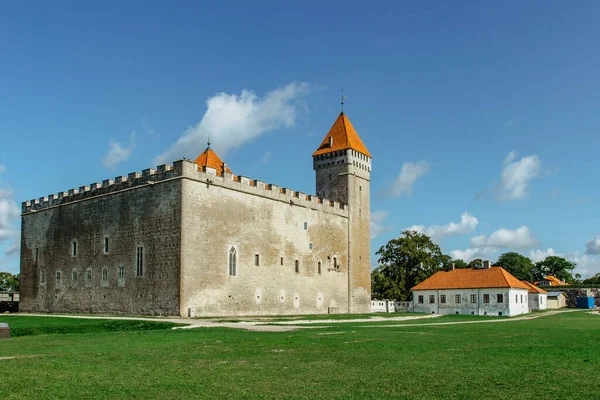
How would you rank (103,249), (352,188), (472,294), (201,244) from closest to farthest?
1. (201,244)
2. (103,249)
3. (352,188)
4. (472,294)

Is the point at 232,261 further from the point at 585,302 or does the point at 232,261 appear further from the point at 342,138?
the point at 585,302

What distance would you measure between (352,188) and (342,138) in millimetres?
4936

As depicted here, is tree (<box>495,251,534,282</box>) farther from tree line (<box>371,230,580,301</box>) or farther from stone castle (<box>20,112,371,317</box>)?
stone castle (<box>20,112,371,317</box>)

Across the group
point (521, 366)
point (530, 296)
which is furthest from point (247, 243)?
point (530, 296)

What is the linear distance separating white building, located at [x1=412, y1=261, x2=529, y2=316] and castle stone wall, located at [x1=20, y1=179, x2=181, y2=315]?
2999cm

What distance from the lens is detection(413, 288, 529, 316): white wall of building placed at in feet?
170

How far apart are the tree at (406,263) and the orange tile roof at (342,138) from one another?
51.9ft

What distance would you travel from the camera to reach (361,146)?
177 ft

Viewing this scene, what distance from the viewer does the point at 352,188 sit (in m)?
51.6

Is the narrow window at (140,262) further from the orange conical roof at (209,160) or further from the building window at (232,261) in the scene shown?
the orange conical roof at (209,160)

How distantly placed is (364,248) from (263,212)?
47.1ft

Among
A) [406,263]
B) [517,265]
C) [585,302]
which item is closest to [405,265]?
[406,263]

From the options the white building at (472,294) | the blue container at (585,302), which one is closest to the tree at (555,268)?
the blue container at (585,302)

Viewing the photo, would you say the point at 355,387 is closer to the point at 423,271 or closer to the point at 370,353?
the point at 370,353
